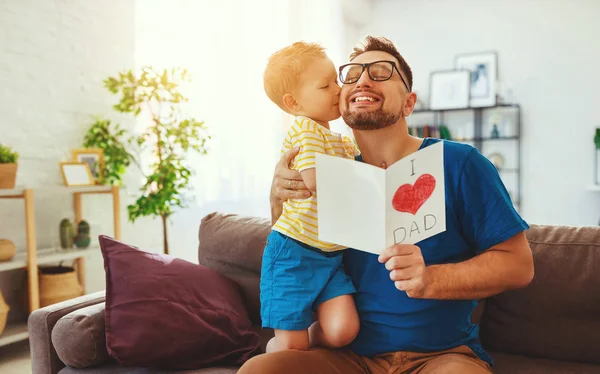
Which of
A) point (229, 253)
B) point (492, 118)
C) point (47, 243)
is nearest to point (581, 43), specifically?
point (492, 118)

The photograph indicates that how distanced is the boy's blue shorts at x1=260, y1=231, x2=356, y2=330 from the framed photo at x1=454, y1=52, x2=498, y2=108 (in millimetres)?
4782

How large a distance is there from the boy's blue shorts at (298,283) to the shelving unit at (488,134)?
471 cm

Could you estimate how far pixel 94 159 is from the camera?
10.9 feet

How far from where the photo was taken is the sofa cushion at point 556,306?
62.6 inches

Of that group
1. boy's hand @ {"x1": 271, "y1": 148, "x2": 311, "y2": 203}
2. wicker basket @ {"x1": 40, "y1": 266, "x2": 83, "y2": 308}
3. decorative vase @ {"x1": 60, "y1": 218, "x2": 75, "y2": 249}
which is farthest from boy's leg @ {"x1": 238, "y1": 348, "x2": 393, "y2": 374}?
decorative vase @ {"x1": 60, "y1": 218, "x2": 75, "y2": 249}

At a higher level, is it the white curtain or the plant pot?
the white curtain

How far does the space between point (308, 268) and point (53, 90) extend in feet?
8.82

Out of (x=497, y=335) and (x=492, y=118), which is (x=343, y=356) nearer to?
(x=497, y=335)

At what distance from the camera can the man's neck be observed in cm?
141

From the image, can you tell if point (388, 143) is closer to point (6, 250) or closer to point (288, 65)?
point (288, 65)

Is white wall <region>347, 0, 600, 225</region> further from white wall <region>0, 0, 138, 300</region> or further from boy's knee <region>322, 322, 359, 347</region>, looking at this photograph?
boy's knee <region>322, 322, 359, 347</region>

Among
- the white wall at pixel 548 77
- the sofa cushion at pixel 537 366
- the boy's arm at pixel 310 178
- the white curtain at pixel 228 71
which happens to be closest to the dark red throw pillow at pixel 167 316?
the boy's arm at pixel 310 178

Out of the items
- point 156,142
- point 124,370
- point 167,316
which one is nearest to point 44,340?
point 124,370

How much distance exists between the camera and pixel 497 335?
1.71 meters
